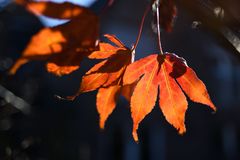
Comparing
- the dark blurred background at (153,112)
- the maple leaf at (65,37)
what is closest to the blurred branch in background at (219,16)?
the maple leaf at (65,37)

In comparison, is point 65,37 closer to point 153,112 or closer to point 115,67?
point 115,67

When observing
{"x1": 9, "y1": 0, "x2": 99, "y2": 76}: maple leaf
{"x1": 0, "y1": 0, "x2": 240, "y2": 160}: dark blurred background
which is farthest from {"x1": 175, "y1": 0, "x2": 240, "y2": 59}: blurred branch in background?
{"x1": 0, "y1": 0, "x2": 240, "y2": 160}: dark blurred background

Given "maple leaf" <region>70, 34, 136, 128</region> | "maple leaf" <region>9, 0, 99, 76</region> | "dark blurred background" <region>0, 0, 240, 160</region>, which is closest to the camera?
"maple leaf" <region>9, 0, 99, 76</region>

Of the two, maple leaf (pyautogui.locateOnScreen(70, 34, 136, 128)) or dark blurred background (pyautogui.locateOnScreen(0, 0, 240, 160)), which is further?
dark blurred background (pyautogui.locateOnScreen(0, 0, 240, 160))

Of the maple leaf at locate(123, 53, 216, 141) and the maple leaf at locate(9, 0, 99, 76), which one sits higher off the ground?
the maple leaf at locate(9, 0, 99, 76)

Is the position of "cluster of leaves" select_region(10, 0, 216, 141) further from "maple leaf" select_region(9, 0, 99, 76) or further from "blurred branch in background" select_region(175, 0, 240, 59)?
"blurred branch in background" select_region(175, 0, 240, 59)

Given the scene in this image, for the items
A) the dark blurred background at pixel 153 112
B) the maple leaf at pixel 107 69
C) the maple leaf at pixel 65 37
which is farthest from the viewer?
the dark blurred background at pixel 153 112

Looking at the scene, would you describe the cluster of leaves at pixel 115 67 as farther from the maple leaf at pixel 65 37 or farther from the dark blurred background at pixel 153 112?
the dark blurred background at pixel 153 112

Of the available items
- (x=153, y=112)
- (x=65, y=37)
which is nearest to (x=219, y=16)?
(x=65, y=37)

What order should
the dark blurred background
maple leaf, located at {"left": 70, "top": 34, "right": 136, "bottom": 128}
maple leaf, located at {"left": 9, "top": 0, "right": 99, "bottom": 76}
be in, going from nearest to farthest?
1. maple leaf, located at {"left": 9, "top": 0, "right": 99, "bottom": 76}
2. maple leaf, located at {"left": 70, "top": 34, "right": 136, "bottom": 128}
3. the dark blurred background
